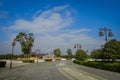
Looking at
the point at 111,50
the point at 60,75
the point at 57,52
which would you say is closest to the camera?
the point at 60,75

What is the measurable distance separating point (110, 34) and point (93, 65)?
798cm

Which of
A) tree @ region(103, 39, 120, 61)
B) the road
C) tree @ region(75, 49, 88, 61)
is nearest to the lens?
the road

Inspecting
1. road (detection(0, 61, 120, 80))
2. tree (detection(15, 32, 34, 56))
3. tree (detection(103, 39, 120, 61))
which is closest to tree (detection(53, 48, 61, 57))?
tree (detection(15, 32, 34, 56))

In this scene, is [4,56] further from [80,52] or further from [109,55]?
[109,55]

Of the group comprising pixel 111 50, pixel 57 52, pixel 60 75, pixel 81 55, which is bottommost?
pixel 60 75

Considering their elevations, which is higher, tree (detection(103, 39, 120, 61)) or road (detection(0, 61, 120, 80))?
tree (detection(103, 39, 120, 61))

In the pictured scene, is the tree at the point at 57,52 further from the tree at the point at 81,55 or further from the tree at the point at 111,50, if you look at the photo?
the tree at the point at 111,50

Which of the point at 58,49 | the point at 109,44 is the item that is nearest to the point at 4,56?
the point at 58,49

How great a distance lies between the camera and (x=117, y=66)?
23688mm

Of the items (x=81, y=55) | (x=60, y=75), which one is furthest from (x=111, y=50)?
(x=60, y=75)

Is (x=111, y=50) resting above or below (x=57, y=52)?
below

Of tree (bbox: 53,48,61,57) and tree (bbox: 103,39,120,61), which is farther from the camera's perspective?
tree (bbox: 53,48,61,57)

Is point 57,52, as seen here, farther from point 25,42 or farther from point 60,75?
point 60,75

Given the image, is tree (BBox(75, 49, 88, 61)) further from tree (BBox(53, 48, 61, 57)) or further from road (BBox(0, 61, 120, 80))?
tree (BBox(53, 48, 61, 57))
